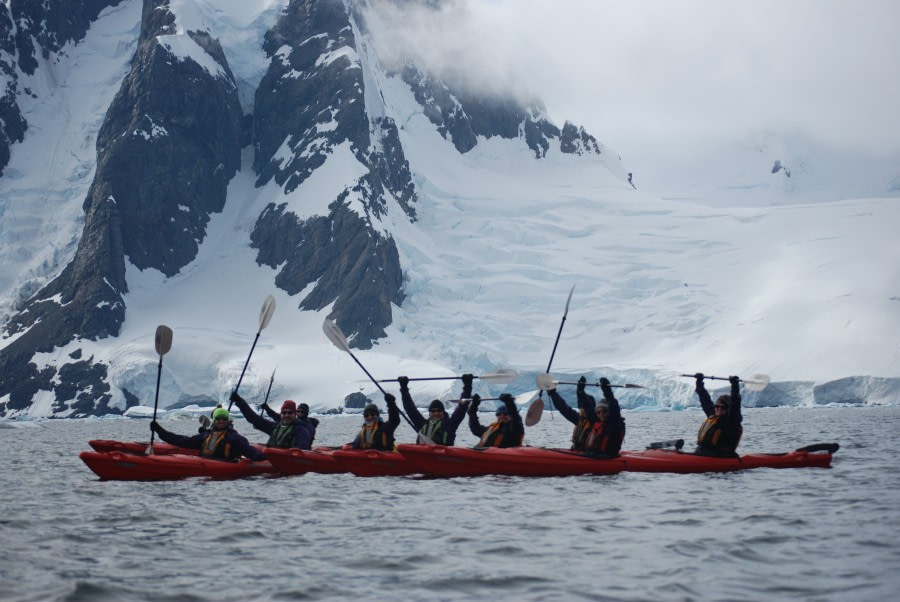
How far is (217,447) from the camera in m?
20.9

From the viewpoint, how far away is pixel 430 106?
178 m

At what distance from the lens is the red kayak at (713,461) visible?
20.8 m

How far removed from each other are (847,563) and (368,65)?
15918cm

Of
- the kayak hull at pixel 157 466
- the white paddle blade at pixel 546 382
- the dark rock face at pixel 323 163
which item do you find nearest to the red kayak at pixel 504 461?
the white paddle blade at pixel 546 382

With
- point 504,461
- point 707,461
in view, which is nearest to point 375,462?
point 504,461

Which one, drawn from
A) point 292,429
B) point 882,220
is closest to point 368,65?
point 882,220

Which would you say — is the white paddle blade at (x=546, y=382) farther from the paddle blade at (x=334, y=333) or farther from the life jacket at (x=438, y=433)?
the paddle blade at (x=334, y=333)

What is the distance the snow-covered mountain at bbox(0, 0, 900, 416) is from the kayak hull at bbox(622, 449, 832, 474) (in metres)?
72.3

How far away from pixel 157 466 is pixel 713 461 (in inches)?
405

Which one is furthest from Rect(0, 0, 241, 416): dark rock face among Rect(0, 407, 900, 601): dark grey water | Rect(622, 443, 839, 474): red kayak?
Rect(0, 407, 900, 601): dark grey water

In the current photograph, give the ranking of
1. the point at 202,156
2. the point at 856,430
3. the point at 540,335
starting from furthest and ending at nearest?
1. the point at 202,156
2. the point at 540,335
3. the point at 856,430

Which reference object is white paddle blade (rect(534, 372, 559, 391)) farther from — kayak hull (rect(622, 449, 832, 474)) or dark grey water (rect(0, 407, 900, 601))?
dark grey water (rect(0, 407, 900, 601))

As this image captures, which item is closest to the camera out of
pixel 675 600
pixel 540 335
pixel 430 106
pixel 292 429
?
pixel 675 600

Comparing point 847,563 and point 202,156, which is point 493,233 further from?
point 847,563
